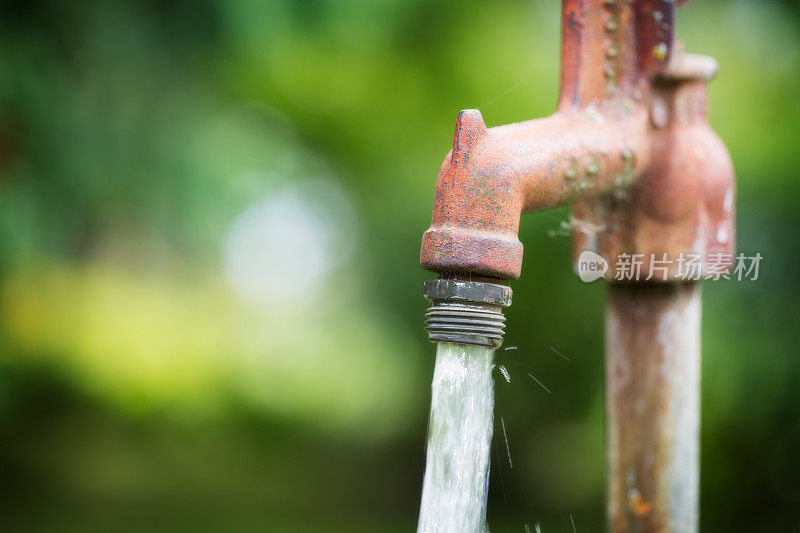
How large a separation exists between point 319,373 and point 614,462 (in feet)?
8.43

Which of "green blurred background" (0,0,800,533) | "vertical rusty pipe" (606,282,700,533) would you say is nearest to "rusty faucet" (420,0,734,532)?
"vertical rusty pipe" (606,282,700,533)

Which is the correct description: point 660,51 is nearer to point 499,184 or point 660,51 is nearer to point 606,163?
point 606,163

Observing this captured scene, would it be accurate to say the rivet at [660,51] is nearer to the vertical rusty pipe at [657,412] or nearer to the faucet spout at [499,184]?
the faucet spout at [499,184]

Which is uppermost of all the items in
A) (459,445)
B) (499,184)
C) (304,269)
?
(304,269)

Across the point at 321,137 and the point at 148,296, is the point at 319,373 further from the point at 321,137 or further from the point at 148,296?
the point at 321,137

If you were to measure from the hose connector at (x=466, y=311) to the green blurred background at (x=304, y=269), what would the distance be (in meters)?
1.82

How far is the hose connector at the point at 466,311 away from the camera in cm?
68

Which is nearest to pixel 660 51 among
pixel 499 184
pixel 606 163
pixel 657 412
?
pixel 606 163

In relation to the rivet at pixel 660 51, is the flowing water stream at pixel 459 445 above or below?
below

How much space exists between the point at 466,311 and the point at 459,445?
0.11 metres

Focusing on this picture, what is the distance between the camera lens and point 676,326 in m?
0.94

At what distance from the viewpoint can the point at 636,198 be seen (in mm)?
910

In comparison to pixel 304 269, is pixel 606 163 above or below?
below

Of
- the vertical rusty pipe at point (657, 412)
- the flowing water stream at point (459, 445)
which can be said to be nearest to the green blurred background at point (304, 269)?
the vertical rusty pipe at point (657, 412)
